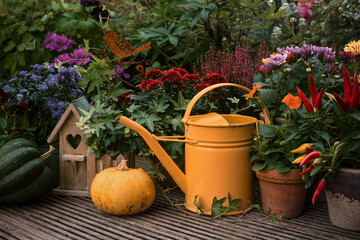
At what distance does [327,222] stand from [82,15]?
2.49m

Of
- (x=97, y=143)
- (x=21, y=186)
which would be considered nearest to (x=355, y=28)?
(x=97, y=143)

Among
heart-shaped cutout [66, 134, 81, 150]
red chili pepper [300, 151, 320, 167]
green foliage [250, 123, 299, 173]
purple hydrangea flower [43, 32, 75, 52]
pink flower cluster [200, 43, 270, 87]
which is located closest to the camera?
red chili pepper [300, 151, 320, 167]

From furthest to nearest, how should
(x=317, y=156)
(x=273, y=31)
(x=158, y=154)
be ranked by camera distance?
(x=273, y=31), (x=158, y=154), (x=317, y=156)

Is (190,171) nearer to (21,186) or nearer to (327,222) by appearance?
(327,222)

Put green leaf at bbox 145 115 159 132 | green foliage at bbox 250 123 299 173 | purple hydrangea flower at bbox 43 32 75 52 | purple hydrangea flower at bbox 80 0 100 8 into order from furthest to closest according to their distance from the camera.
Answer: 1. purple hydrangea flower at bbox 80 0 100 8
2. purple hydrangea flower at bbox 43 32 75 52
3. green leaf at bbox 145 115 159 132
4. green foliage at bbox 250 123 299 173

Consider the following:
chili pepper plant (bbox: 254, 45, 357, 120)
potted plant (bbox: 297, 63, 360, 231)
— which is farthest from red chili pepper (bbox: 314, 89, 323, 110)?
chili pepper plant (bbox: 254, 45, 357, 120)

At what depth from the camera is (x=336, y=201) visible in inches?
73.8

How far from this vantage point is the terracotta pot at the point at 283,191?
195 centimetres

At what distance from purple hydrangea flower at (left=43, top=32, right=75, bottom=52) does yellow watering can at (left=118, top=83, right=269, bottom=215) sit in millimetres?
1466

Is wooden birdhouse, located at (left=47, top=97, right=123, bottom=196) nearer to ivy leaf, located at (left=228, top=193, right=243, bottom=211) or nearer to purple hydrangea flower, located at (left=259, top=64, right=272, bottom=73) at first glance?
ivy leaf, located at (left=228, top=193, right=243, bottom=211)

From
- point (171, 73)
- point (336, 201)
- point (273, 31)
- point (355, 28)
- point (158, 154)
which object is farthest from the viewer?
point (273, 31)

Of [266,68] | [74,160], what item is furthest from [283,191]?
[74,160]

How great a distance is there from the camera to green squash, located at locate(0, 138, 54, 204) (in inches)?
83.4

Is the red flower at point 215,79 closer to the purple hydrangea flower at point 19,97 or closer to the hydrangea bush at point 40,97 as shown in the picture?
the hydrangea bush at point 40,97
